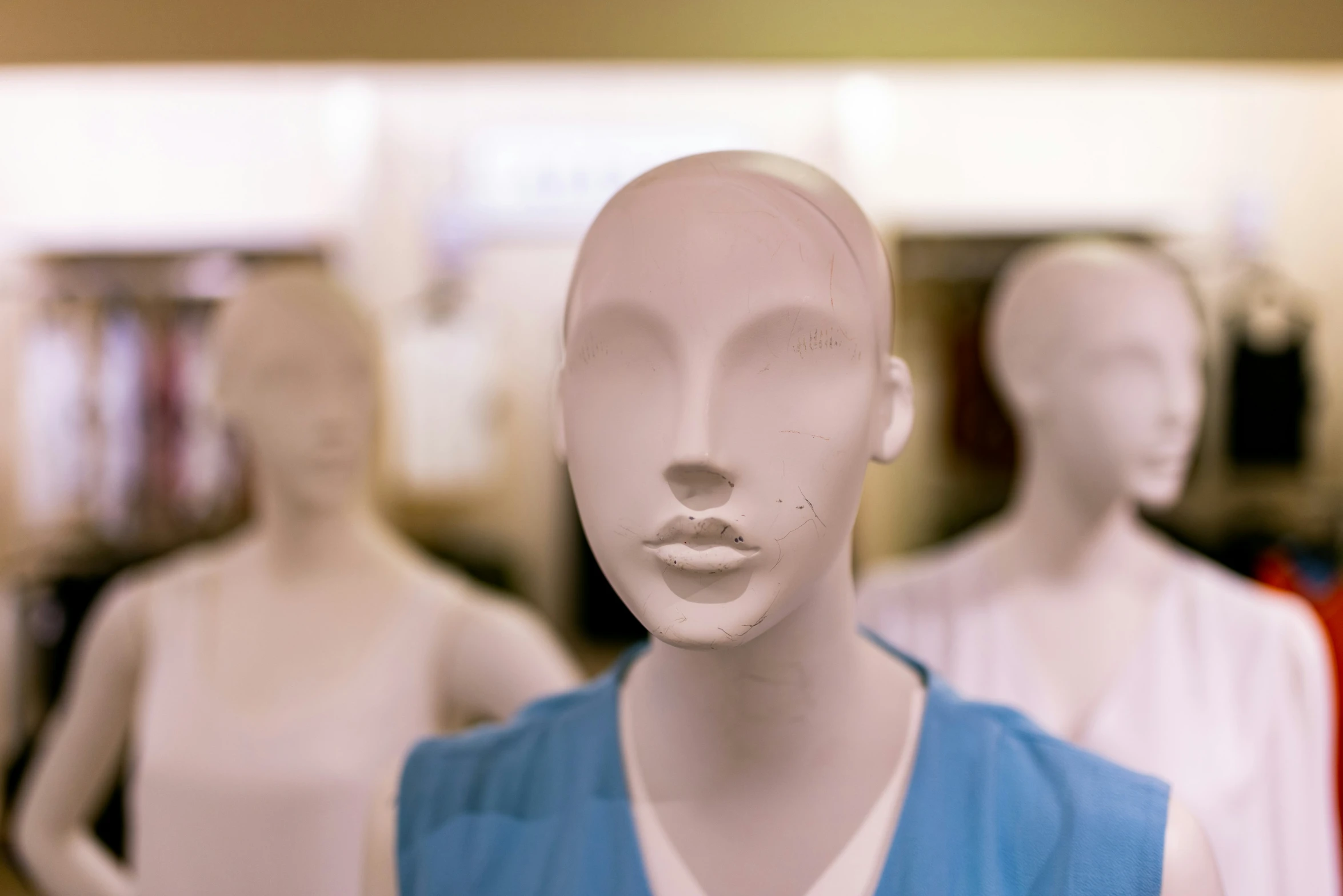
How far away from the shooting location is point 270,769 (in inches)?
51.1

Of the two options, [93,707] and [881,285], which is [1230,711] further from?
[93,707]

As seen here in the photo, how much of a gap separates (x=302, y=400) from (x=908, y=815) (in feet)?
3.09

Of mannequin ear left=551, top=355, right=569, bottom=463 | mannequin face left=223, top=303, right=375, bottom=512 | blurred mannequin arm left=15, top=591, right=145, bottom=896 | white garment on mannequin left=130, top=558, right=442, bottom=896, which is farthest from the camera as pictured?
blurred mannequin arm left=15, top=591, right=145, bottom=896

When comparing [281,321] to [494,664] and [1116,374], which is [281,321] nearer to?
[494,664]

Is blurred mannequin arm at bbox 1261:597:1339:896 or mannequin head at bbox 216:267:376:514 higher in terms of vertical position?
mannequin head at bbox 216:267:376:514

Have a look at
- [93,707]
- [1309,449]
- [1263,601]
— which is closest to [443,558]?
[93,707]

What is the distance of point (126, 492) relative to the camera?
123 inches

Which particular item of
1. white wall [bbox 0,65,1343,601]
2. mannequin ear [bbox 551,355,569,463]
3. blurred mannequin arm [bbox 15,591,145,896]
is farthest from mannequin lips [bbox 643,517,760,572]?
white wall [bbox 0,65,1343,601]

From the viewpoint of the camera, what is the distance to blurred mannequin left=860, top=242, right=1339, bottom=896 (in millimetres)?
1307

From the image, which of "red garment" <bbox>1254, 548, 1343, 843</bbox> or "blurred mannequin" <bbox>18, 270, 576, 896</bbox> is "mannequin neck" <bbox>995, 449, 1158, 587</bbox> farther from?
"blurred mannequin" <bbox>18, 270, 576, 896</bbox>

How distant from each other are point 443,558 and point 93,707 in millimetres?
1848

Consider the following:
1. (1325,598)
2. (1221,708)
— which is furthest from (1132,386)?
(1325,598)

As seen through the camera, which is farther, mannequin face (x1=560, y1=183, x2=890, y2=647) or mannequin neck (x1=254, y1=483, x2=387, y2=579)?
mannequin neck (x1=254, y1=483, x2=387, y2=579)

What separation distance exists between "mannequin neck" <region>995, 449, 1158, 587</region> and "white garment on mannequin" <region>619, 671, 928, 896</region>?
27.7 inches
